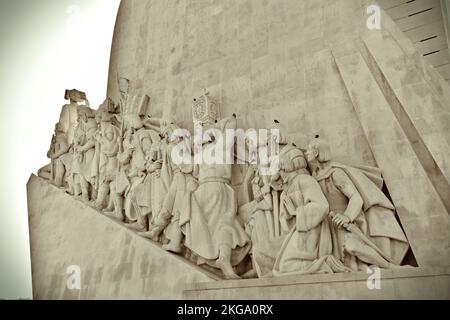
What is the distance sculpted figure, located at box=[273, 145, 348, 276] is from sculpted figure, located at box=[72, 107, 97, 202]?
359 cm

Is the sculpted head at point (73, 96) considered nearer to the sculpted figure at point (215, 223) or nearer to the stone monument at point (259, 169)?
the stone monument at point (259, 169)

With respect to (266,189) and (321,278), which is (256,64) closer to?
(266,189)

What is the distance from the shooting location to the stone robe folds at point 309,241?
4125mm

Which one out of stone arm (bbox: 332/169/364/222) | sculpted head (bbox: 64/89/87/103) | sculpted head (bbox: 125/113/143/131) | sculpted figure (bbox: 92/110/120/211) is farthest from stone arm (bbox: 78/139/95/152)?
stone arm (bbox: 332/169/364/222)

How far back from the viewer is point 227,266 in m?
4.73

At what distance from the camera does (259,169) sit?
16.2 feet

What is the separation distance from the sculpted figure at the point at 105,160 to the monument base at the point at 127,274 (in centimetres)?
27

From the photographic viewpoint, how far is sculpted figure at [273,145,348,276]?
13.6ft

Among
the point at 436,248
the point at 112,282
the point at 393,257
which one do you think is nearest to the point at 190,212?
the point at 112,282

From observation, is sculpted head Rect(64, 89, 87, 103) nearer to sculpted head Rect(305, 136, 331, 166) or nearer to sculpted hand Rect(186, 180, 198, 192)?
sculpted hand Rect(186, 180, 198, 192)

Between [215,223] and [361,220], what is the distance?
155 cm

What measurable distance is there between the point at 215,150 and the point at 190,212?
2.51 ft

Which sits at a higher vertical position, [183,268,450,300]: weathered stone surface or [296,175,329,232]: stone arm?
[296,175,329,232]: stone arm

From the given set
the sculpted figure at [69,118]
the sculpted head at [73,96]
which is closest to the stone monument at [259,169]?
the sculpted figure at [69,118]
